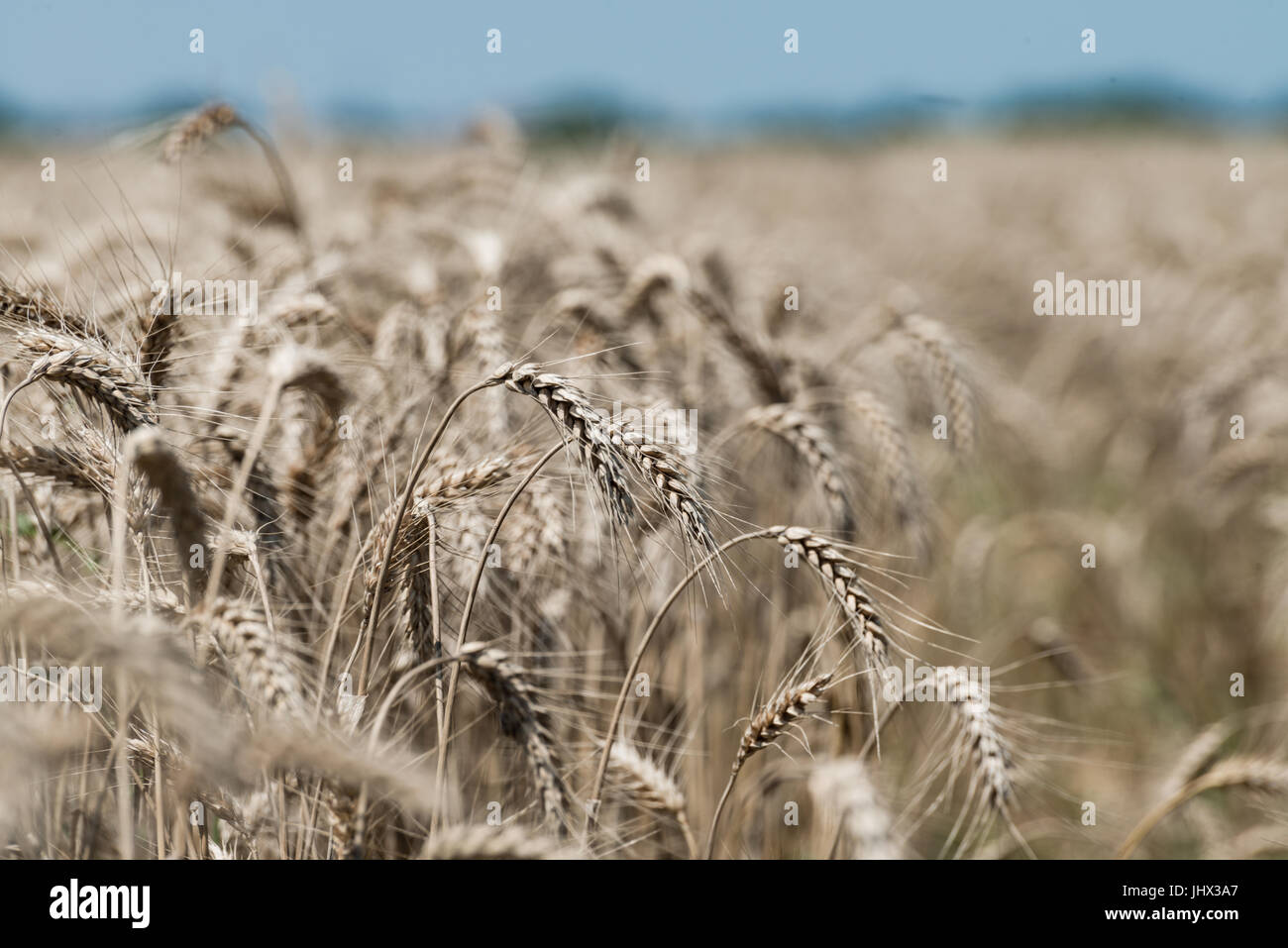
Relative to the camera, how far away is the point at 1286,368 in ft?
15.8

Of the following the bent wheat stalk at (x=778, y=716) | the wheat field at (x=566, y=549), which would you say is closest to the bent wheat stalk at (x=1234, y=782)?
the wheat field at (x=566, y=549)

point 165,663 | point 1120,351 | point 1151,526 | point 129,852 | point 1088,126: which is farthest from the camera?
point 1088,126

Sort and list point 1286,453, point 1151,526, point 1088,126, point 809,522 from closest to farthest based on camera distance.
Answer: point 809,522 → point 1286,453 → point 1151,526 → point 1088,126

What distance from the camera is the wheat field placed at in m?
1.64

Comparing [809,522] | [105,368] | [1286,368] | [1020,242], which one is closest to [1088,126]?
[1020,242]

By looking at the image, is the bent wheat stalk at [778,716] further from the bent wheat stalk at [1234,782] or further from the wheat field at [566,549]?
the bent wheat stalk at [1234,782]

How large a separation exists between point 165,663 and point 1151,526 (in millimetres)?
5921

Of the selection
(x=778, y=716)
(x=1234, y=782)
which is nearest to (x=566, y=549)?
(x=778, y=716)

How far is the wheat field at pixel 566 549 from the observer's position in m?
1.64

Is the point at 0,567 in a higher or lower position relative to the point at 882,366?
lower

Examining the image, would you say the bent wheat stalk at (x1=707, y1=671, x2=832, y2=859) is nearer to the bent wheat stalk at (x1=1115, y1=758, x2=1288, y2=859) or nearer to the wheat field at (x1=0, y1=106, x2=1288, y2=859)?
the wheat field at (x1=0, y1=106, x2=1288, y2=859)

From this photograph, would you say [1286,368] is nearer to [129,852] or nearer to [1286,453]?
[1286,453]

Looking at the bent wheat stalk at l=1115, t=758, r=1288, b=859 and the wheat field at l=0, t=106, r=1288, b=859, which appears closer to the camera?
the wheat field at l=0, t=106, r=1288, b=859

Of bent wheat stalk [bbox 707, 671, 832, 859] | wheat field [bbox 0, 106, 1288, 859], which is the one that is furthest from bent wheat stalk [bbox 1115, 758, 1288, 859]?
bent wheat stalk [bbox 707, 671, 832, 859]
